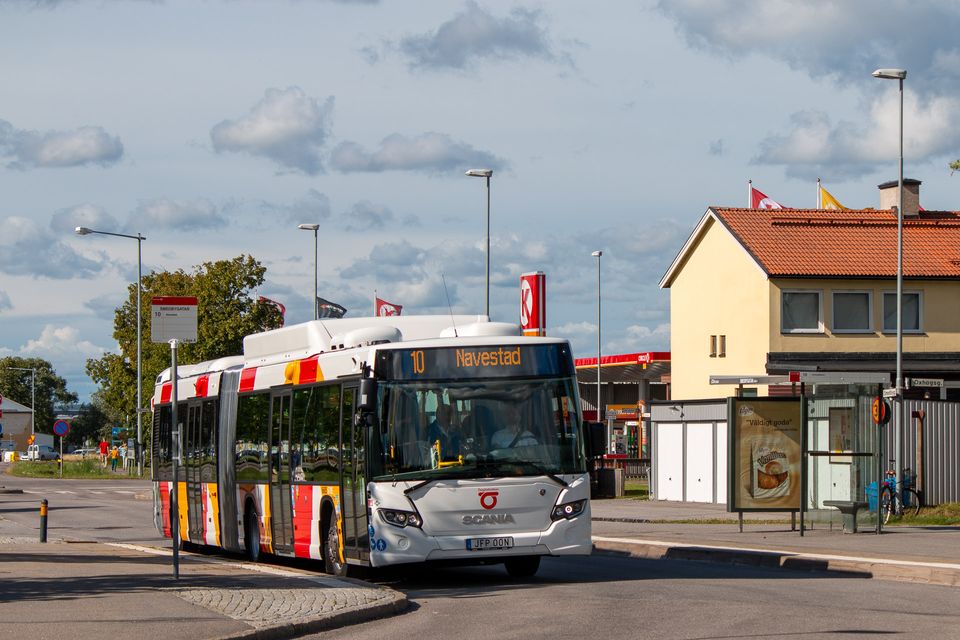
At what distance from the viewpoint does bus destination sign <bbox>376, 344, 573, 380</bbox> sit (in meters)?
17.2

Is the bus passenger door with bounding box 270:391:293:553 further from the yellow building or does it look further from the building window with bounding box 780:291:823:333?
the building window with bounding box 780:291:823:333

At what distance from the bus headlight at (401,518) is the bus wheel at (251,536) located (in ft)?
17.3

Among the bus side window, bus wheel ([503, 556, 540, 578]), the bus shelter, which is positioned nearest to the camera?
bus wheel ([503, 556, 540, 578])

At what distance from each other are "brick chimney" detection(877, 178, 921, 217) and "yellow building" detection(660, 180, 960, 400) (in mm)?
2095

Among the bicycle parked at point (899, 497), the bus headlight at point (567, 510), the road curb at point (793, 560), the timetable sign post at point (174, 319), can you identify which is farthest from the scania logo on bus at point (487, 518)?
the bicycle parked at point (899, 497)

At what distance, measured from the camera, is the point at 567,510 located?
17047 mm

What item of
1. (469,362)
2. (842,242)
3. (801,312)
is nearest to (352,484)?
(469,362)

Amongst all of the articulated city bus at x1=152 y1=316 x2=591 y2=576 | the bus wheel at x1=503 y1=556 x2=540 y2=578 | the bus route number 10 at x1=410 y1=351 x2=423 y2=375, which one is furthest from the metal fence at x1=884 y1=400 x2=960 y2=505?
the bus route number 10 at x1=410 y1=351 x2=423 y2=375

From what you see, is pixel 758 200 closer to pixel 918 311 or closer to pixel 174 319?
pixel 918 311

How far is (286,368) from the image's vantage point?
2072 cm

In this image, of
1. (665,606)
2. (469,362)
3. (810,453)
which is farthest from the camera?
(810,453)

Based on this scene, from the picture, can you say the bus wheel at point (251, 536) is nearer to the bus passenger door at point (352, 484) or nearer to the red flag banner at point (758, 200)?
the bus passenger door at point (352, 484)

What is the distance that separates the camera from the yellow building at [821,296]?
4962 centimetres

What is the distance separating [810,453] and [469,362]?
10.1 m
